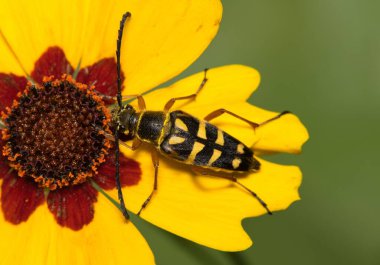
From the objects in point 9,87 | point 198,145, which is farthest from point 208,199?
point 9,87

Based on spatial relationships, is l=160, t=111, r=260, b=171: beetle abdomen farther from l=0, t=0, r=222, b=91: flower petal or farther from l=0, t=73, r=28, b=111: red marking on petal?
l=0, t=73, r=28, b=111: red marking on petal

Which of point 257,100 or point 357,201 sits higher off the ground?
point 257,100

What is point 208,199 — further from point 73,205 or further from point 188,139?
point 73,205

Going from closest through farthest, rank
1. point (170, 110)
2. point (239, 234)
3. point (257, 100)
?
point (239, 234) < point (170, 110) < point (257, 100)

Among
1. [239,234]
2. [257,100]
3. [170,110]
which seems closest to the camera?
[239,234]

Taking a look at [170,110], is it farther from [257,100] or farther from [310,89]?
[310,89]

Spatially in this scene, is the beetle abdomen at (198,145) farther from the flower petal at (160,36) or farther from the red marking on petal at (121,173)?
the flower petal at (160,36)

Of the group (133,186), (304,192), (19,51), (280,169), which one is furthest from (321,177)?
(19,51)
